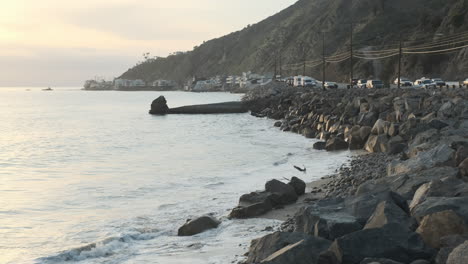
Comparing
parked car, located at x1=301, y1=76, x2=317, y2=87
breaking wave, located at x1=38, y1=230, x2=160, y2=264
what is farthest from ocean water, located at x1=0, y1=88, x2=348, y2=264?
parked car, located at x1=301, y1=76, x2=317, y2=87

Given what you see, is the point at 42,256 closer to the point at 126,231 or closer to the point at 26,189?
the point at 126,231

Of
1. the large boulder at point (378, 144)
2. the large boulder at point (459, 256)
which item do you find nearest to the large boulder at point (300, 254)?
the large boulder at point (459, 256)

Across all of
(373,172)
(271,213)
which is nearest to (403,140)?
(373,172)

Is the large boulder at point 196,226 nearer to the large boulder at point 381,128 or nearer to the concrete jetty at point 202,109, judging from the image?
the large boulder at point 381,128

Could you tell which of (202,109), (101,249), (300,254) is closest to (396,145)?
(101,249)

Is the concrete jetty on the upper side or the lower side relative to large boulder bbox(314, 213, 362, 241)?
lower

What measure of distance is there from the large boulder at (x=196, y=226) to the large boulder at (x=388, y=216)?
13.8ft

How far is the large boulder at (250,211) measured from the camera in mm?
10812

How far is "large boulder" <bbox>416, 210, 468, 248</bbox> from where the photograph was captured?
5887 mm

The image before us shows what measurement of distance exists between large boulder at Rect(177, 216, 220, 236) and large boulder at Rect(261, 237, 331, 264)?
4.00m

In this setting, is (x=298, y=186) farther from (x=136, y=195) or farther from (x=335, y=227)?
(x=335, y=227)

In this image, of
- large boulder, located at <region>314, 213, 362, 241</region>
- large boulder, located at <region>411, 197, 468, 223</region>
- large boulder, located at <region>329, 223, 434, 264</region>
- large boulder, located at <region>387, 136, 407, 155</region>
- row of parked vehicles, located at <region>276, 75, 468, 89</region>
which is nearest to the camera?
large boulder, located at <region>329, 223, 434, 264</region>

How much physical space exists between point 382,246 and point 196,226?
492 centimetres

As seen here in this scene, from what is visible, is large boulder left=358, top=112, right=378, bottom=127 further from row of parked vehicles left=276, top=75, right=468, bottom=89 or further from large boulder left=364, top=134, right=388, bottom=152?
row of parked vehicles left=276, top=75, right=468, bottom=89
